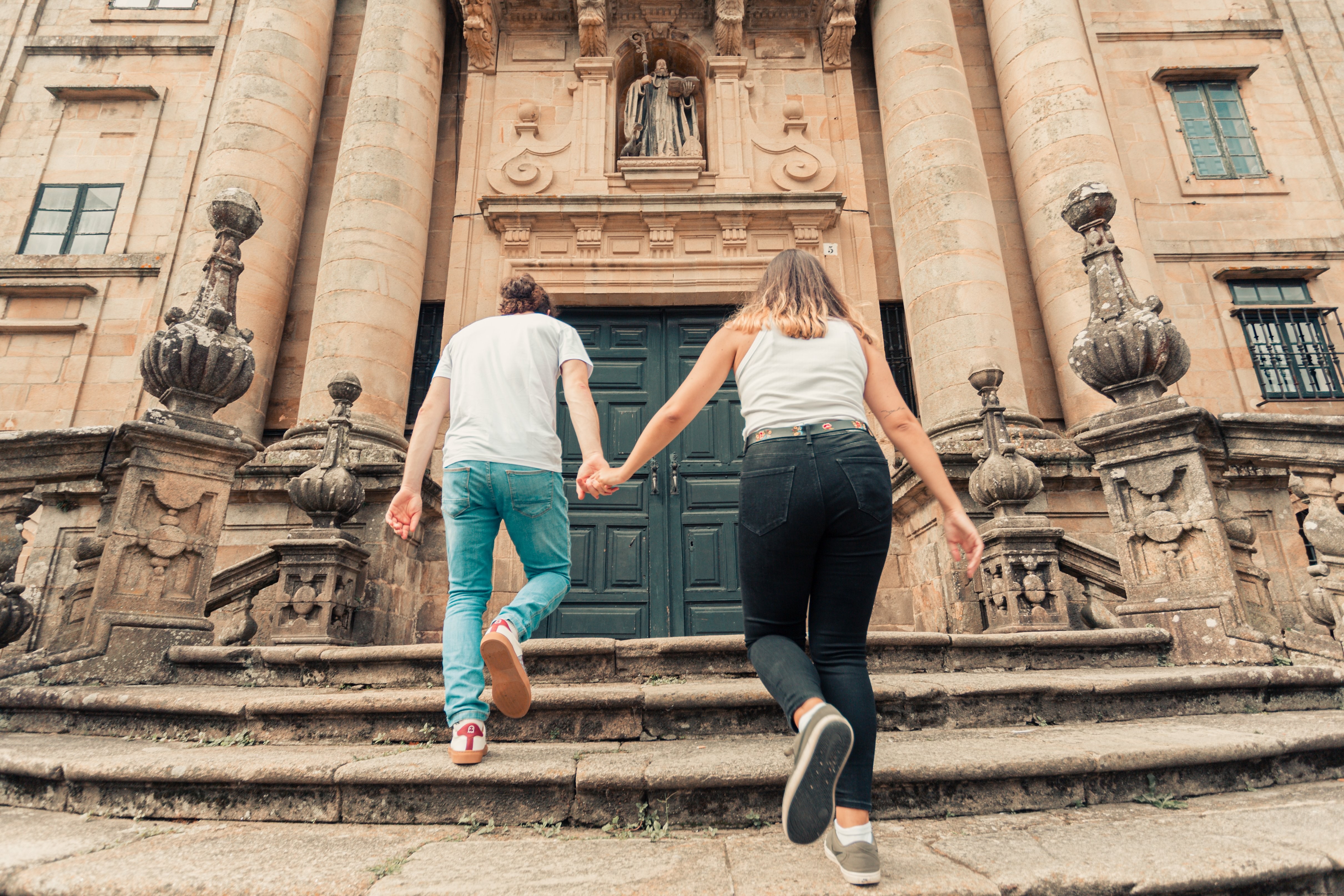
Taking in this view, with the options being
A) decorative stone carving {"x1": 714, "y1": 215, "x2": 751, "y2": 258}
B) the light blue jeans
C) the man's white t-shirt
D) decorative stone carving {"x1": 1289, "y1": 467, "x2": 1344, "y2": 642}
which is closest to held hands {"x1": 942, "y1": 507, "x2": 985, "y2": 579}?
the light blue jeans

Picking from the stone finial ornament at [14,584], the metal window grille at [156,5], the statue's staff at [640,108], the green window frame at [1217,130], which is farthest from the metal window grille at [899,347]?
the metal window grille at [156,5]

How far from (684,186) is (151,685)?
7975mm

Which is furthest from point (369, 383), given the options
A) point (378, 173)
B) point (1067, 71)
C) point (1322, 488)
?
point (1067, 71)

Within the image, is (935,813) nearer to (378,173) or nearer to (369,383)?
(369,383)

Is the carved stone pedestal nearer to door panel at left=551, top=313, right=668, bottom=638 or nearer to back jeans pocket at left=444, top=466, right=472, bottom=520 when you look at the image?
door panel at left=551, top=313, right=668, bottom=638

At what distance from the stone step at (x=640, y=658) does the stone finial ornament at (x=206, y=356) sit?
1582 millimetres

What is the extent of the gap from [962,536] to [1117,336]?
3382 mm

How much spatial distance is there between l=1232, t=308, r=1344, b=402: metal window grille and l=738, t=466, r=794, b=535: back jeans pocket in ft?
35.0

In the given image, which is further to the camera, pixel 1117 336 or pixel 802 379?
pixel 1117 336

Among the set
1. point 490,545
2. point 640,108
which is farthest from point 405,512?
point 640,108

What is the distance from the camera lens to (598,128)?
9883mm

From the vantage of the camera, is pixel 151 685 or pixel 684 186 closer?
pixel 151 685

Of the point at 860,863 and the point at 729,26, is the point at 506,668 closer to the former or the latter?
the point at 860,863

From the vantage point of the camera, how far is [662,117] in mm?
9922
